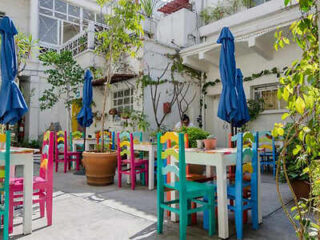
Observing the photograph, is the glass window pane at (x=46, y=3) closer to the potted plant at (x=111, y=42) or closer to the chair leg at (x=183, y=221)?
the potted plant at (x=111, y=42)

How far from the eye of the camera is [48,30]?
40.2 ft

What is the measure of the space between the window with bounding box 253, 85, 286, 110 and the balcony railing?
Result: 2.72 m

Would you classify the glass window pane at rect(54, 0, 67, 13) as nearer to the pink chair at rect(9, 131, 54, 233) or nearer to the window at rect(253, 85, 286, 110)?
the window at rect(253, 85, 286, 110)

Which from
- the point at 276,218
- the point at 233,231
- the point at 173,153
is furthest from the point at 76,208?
the point at 276,218

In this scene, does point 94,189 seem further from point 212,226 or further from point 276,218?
point 276,218

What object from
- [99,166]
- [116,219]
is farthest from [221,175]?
[99,166]

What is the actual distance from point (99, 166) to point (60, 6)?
10.7 m

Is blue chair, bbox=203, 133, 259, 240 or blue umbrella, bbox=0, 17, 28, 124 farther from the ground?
blue umbrella, bbox=0, 17, 28, 124

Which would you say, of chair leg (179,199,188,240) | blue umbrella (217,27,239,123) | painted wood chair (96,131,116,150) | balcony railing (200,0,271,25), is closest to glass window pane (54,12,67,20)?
balcony railing (200,0,271,25)

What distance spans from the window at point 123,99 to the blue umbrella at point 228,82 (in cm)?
524

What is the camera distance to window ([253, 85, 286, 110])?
746 cm

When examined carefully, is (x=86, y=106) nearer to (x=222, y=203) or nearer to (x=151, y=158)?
(x=151, y=158)

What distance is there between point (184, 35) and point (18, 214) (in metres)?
7.66

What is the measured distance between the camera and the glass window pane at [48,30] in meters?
12.1
